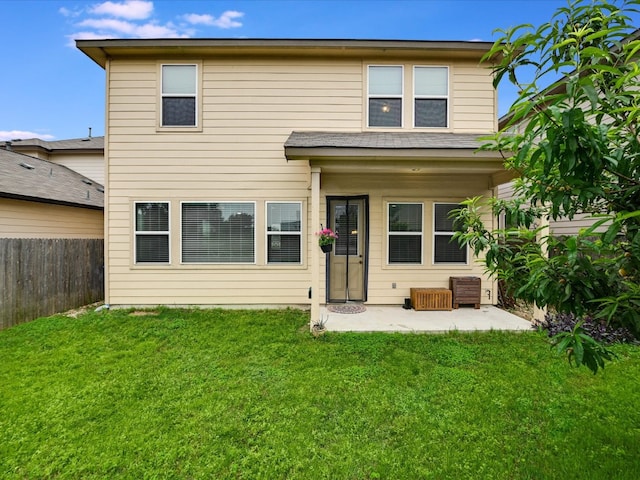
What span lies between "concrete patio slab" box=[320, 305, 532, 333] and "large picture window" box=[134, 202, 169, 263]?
3644 millimetres

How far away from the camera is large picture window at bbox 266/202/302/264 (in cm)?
609

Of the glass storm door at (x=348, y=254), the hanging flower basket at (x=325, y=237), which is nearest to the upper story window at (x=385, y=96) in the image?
the glass storm door at (x=348, y=254)

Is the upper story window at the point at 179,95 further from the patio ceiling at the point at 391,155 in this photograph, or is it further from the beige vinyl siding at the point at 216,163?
the patio ceiling at the point at 391,155

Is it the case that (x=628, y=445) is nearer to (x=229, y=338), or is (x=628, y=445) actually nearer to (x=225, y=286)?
(x=229, y=338)

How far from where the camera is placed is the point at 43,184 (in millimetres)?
7258

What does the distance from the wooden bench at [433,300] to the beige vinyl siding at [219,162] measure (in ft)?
7.56

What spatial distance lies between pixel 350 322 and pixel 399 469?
3.06 metres

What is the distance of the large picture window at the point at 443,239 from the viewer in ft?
20.4

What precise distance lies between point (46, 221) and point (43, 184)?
144 cm

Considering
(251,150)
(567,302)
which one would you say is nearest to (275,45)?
(251,150)

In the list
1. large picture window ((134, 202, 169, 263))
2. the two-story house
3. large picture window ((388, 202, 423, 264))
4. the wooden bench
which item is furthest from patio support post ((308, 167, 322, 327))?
large picture window ((134, 202, 169, 263))

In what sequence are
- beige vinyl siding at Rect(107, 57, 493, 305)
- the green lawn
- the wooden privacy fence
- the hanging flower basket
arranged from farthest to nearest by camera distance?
1. beige vinyl siding at Rect(107, 57, 493, 305)
2. the wooden privacy fence
3. the hanging flower basket
4. the green lawn

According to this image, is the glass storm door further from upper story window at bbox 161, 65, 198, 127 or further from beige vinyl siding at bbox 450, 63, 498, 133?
upper story window at bbox 161, 65, 198, 127

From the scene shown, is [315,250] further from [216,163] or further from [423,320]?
[216,163]
